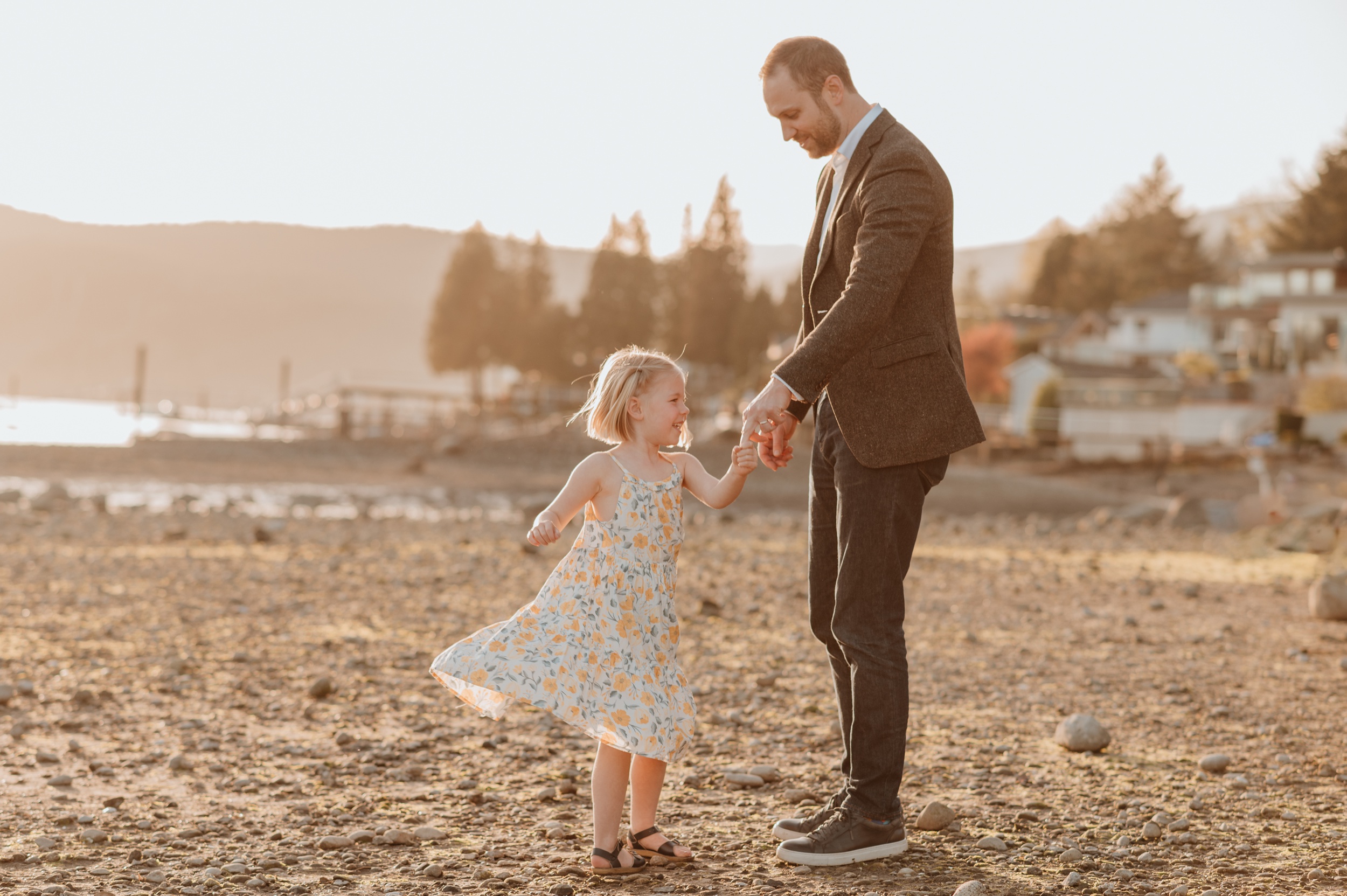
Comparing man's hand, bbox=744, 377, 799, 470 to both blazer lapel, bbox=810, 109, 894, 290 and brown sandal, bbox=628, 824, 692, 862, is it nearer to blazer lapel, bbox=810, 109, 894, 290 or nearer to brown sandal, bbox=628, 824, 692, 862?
blazer lapel, bbox=810, 109, 894, 290

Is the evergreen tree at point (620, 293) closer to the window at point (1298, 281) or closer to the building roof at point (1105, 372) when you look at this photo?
the building roof at point (1105, 372)

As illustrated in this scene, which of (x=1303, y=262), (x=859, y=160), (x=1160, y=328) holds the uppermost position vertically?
(x=1303, y=262)

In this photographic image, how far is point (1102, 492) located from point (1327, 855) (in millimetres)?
27807

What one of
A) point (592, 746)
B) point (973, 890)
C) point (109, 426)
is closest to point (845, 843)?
point (973, 890)

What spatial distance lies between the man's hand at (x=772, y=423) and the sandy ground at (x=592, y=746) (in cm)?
119

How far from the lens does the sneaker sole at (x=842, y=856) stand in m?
3.34

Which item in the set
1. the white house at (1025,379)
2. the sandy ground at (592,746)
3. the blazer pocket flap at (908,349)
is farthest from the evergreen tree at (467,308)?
the blazer pocket flap at (908,349)

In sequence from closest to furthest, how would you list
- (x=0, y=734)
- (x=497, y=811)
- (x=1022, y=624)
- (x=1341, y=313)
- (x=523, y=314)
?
(x=497, y=811) < (x=0, y=734) < (x=1022, y=624) < (x=1341, y=313) < (x=523, y=314)

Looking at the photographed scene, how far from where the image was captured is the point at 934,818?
3758mm

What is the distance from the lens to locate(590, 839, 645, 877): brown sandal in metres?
3.34

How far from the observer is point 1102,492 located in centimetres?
2969

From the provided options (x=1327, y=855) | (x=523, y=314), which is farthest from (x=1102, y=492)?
(x=523, y=314)

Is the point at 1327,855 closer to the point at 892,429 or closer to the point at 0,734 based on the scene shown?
the point at 892,429

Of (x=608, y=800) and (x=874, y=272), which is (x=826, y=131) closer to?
(x=874, y=272)
